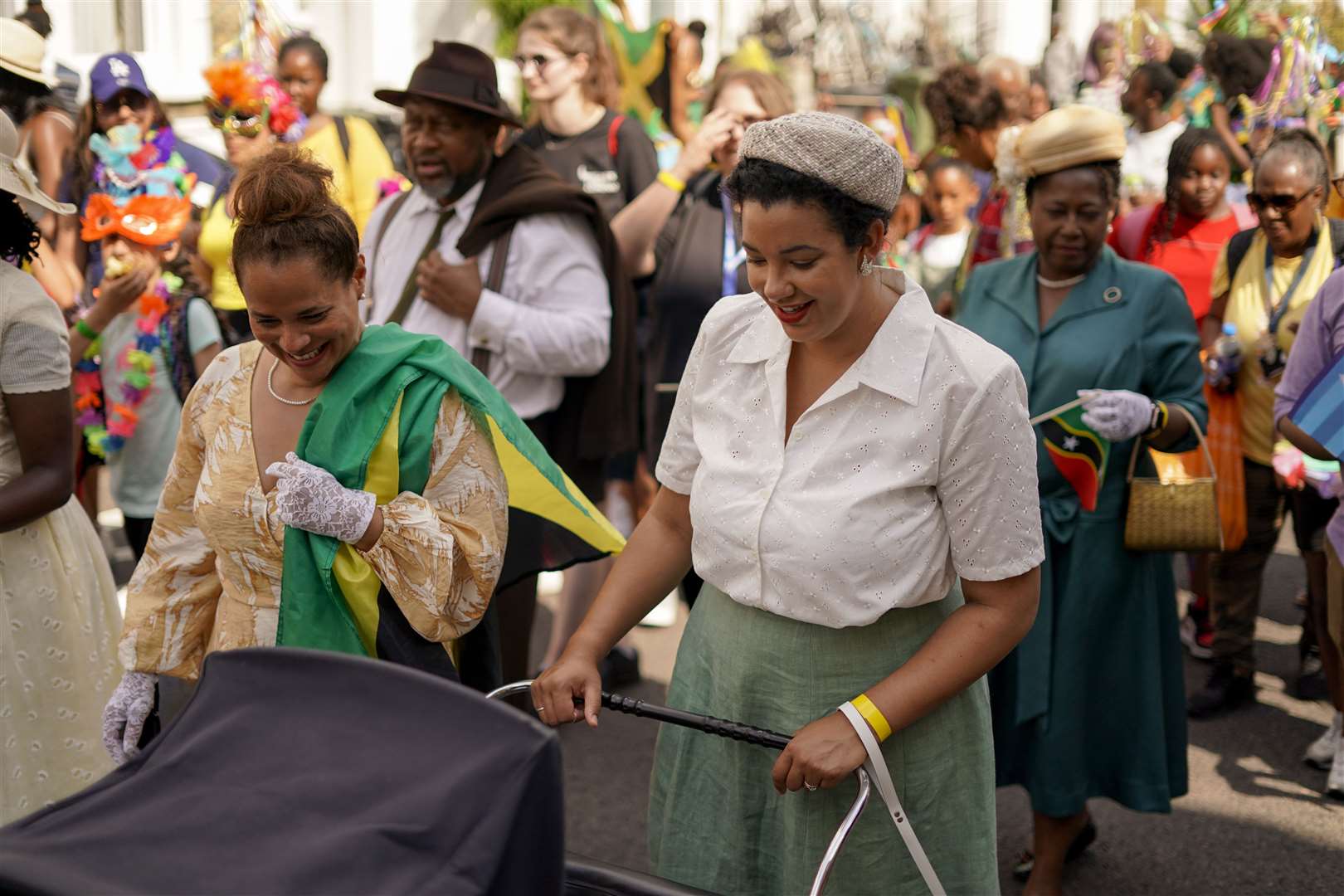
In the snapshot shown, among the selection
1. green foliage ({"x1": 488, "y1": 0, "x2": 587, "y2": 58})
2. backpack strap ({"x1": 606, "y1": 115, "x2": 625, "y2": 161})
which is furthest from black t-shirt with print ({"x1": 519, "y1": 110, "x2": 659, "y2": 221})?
green foliage ({"x1": 488, "y1": 0, "x2": 587, "y2": 58})

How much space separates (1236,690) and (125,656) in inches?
170

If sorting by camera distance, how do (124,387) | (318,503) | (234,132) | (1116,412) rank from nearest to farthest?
1. (318,503)
2. (1116,412)
3. (124,387)
4. (234,132)

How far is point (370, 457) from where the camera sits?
2.70m

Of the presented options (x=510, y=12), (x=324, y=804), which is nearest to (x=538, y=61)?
(x=324, y=804)

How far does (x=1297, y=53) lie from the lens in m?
6.73

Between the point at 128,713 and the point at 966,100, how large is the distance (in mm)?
5227

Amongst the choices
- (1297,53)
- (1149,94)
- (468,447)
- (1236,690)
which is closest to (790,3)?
(1149,94)

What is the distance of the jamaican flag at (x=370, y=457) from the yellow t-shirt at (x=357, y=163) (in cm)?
362

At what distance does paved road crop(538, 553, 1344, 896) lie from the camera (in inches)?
167

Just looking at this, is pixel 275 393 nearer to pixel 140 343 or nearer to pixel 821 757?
pixel 821 757

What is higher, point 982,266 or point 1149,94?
point 1149,94

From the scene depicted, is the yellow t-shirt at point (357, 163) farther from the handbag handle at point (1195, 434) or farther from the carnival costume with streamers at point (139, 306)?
the handbag handle at point (1195, 434)

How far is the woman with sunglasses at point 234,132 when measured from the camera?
19.2ft

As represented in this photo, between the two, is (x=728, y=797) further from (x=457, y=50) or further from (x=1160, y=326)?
(x=457, y=50)
